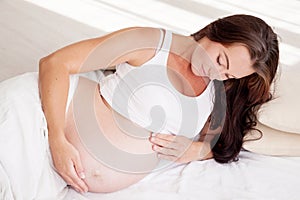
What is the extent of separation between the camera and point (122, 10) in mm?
2529

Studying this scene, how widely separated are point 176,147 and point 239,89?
0.26 metres

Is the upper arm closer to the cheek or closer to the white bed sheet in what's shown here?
the cheek

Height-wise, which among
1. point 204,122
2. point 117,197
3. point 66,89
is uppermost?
point 66,89

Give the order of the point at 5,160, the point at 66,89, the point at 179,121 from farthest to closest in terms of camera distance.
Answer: the point at 179,121
the point at 66,89
the point at 5,160

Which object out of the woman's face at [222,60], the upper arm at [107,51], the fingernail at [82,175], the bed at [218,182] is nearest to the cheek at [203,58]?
the woman's face at [222,60]

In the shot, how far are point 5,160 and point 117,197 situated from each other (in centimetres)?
33

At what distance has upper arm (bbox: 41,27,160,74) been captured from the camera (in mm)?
1378

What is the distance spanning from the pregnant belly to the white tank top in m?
0.03

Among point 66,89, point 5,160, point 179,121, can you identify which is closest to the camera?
point 5,160

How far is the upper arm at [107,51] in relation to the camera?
1378 millimetres

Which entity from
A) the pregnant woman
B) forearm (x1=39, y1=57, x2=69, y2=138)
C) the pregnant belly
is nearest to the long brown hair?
the pregnant woman

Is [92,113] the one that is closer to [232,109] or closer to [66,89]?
[66,89]

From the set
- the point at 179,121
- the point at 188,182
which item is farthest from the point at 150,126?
the point at 188,182

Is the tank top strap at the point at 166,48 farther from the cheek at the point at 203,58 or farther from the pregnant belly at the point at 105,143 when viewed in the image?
the pregnant belly at the point at 105,143
